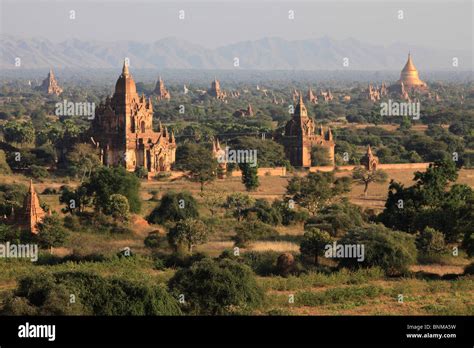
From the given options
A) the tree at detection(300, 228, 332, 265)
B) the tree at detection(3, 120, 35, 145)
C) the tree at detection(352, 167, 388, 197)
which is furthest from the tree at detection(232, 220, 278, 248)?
the tree at detection(3, 120, 35, 145)

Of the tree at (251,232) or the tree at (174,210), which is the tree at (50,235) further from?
the tree at (251,232)

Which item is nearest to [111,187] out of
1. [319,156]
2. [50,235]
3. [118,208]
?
[118,208]

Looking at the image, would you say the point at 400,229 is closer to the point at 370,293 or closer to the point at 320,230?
the point at 320,230

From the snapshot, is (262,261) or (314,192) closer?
(262,261)

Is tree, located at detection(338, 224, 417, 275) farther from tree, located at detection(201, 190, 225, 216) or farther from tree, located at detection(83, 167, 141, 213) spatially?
tree, located at detection(83, 167, 141, 213)

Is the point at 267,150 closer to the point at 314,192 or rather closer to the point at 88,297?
the point at 314,192

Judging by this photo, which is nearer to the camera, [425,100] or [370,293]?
[370,293]
